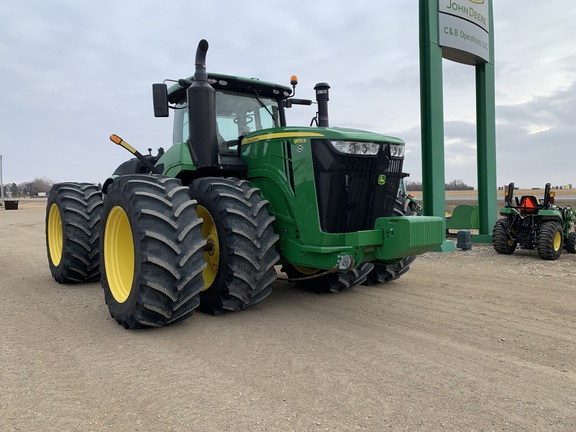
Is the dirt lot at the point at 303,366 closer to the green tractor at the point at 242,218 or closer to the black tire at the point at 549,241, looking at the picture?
the green tractor at the point at 242,218

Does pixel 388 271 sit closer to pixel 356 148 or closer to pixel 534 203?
pixel 356 148

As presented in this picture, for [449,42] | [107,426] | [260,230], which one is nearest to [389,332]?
[260,230]

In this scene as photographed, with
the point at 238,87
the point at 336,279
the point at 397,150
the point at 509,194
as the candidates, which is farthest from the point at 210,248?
the point at 509,194

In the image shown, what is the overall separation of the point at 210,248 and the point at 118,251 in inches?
38.6

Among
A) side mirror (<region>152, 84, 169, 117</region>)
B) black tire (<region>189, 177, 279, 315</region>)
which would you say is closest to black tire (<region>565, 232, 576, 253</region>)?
black tire (<region>189, 177, 279, 315</region>)

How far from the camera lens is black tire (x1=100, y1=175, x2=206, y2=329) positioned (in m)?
3.93

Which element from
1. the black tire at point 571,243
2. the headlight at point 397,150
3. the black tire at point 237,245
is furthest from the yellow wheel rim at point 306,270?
the black tire at point 571,243

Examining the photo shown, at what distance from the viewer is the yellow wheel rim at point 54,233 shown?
705 centimetres

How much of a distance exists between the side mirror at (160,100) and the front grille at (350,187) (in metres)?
1.68

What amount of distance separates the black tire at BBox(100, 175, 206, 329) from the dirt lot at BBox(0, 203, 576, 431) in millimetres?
199

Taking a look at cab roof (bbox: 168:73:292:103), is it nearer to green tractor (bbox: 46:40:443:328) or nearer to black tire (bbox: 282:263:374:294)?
green tractor (bbox: 46:40:443:328)

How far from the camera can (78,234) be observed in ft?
20.6

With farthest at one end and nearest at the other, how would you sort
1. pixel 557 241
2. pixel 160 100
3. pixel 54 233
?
1. pixel 557 241
2. pixel 54 233
3. pixel 160 100

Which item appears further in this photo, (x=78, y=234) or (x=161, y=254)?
(x=78, y=234)
